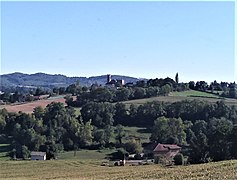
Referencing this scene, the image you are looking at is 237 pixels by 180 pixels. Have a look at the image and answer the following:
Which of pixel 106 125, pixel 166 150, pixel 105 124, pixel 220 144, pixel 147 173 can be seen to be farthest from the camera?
pixel 105 124

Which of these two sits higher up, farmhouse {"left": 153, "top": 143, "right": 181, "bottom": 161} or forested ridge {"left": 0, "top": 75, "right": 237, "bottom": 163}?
forested ridge {"left": 0, "top": 75, "right": 237, "bottom": 163}

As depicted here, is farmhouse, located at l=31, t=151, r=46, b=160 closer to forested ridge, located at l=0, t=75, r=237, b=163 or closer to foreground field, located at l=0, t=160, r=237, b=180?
forested ridge, located at l=0, t=75, r=237, b=163

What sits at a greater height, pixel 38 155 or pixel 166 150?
pixel 166 150

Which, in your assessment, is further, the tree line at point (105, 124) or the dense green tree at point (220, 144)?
the tree line at point (105, 124)

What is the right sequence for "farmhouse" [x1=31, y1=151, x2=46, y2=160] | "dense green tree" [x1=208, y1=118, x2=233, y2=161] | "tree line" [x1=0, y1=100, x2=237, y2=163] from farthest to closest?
"tree line" [x1=0, y1=100, x2=237, y2=163] < "farmhouse" [x1=31, y1=151, x2=46, y2=160] < "dense green tree" [x1=208, y1=118, x2=233, y2=161]

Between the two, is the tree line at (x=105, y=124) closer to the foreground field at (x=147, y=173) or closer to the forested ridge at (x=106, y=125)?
the forested ridge at (x=106, y=125)

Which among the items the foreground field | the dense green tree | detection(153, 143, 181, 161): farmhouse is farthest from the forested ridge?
the foreground field

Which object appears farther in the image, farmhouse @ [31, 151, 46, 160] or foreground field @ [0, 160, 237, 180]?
farmhouse @ [31, 151, 46, 160]

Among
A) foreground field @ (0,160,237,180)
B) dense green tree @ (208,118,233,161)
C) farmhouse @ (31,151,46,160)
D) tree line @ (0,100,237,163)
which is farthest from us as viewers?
tree line @ (0,100,237,163)

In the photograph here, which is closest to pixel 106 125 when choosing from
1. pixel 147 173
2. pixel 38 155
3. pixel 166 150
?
pixel 38 155

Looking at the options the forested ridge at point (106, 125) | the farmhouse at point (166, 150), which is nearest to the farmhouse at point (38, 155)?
the forested ridge at point (106, 125)

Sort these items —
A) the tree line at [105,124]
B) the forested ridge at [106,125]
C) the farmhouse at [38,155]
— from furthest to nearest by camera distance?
the tree line at [105,124], the forested ridge at [106,125], the farmhouse at [38,155]

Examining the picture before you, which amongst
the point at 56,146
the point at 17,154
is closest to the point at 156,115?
the point at 56,146

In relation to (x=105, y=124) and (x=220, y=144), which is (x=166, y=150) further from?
(x=105, y=124)
